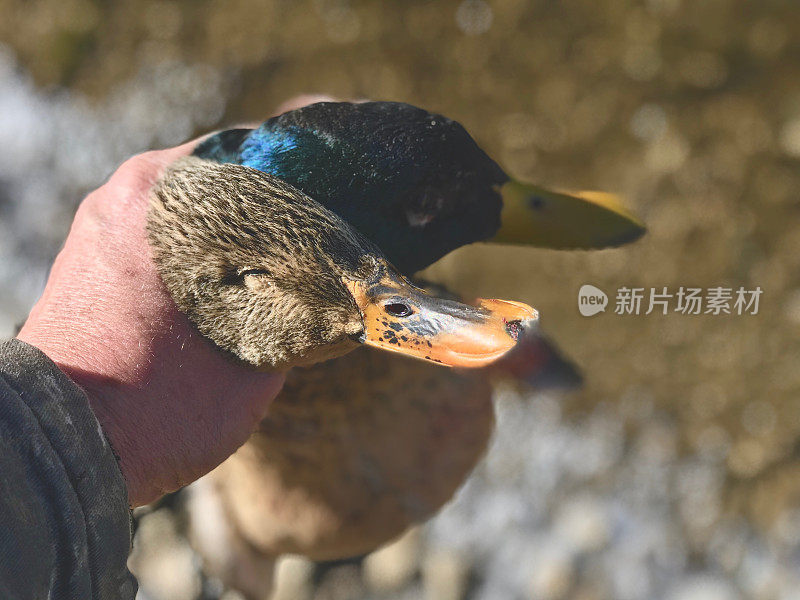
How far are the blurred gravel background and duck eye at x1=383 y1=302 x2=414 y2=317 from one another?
0.95 m

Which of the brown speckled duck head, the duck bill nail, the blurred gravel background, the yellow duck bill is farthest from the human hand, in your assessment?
the blurred gravel background

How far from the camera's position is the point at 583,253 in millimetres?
1644

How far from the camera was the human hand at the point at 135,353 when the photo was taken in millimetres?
597

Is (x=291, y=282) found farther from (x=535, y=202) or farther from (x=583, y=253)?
A: (x=583, y=253)

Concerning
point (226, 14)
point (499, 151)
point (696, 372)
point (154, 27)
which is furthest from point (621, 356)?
point (154, 27)

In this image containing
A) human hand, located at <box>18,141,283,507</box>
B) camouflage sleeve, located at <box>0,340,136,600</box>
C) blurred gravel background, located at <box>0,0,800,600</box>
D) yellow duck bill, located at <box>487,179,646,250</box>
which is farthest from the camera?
blurred gravel background, located at <box>0,0,800,600</box>

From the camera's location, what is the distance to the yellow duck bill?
83 cm

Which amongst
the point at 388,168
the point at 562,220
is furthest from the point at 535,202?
the point at 388,168

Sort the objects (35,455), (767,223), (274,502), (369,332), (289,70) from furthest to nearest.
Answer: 1. (289,70)
2. (767,223)
3. (274,502)
4. (369,332)
5. (35,455)

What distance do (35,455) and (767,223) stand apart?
1.45m

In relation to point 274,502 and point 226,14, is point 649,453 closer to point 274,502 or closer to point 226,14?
point 274,502

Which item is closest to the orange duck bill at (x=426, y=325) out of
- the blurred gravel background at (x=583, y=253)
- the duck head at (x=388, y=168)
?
the duck head at (x=388, y=168)

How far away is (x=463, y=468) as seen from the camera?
3.93 feet

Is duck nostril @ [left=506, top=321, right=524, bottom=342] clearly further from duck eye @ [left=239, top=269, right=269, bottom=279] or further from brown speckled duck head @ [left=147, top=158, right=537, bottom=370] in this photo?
duck eye @ [left=239, top=269, right=269, bottom=279]
